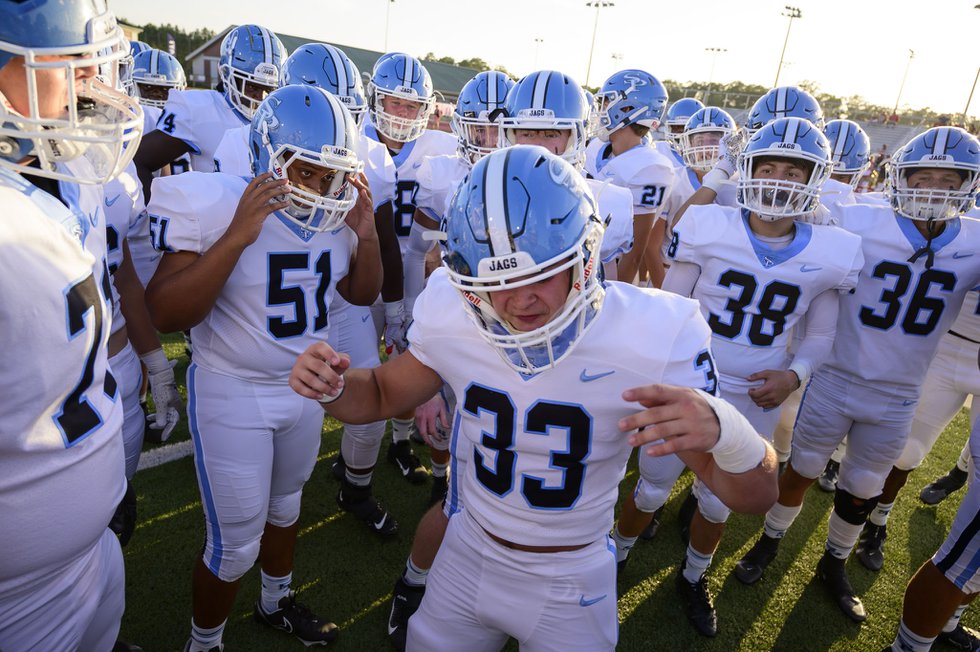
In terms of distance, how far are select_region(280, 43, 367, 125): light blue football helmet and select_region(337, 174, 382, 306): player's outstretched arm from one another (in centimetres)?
134

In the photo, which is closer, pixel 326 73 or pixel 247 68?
pixel 326 73

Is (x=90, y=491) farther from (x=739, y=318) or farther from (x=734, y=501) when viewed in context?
(x=739, y=318)

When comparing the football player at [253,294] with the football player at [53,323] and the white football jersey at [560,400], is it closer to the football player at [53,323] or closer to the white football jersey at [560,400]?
the football player at [53,323]

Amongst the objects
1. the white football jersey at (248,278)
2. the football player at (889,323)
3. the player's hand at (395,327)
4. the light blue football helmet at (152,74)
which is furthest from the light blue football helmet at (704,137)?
the light blue football helmet at (152,74)

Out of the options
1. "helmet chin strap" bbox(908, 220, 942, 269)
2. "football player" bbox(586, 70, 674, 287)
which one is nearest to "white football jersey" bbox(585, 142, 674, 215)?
"football player" bbox(586, 70, 674, 287)

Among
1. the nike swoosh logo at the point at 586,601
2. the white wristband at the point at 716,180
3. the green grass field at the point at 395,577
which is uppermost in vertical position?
the white wristband at the point at 716,180

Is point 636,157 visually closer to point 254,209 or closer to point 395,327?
point 395,327

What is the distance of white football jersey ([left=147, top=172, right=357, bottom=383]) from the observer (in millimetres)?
2158

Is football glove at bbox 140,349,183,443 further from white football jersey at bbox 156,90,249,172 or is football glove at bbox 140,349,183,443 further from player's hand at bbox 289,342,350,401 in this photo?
white football jersey at bbox 156,90,249,172

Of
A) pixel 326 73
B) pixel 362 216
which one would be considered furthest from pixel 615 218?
pixel 326 73

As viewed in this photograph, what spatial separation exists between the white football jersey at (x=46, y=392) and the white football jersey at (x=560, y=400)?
897 millimetres

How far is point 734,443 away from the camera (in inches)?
55.4

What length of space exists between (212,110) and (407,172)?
1.39 metres

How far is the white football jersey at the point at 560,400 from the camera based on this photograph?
165 centimetres
